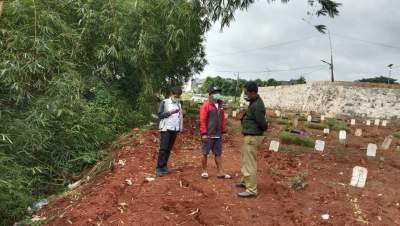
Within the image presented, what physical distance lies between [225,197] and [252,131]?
0.98 metres

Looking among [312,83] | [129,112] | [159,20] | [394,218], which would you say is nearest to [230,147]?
[129,112]

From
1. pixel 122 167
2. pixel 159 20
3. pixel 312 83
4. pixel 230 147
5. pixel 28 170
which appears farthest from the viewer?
pixel 312 83

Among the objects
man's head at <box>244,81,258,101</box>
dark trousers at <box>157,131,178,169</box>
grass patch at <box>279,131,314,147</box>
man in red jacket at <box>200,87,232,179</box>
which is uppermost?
man's head at <box>244,81,258,101</box>

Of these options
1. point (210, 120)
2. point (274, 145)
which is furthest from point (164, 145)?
point (274, 145)

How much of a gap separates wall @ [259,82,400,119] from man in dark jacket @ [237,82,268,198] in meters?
23.2

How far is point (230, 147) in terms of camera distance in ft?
36.1

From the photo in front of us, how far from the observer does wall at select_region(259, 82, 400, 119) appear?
28.2 metres

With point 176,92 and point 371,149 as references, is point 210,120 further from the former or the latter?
point 371,149

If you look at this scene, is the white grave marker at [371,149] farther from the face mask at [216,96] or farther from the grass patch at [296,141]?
→ the face mask at [216,96]

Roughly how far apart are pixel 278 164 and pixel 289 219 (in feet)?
11.0

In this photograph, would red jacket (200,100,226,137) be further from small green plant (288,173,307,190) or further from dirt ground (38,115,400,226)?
small green plant (288,173,307,190)

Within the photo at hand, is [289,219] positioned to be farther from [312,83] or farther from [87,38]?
[312,83]

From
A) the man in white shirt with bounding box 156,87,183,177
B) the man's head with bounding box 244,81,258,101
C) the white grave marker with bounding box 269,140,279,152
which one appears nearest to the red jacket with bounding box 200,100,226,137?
the man in white shirt with bounding box 156,87,183,177

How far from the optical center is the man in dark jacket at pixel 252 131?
6324 mm
